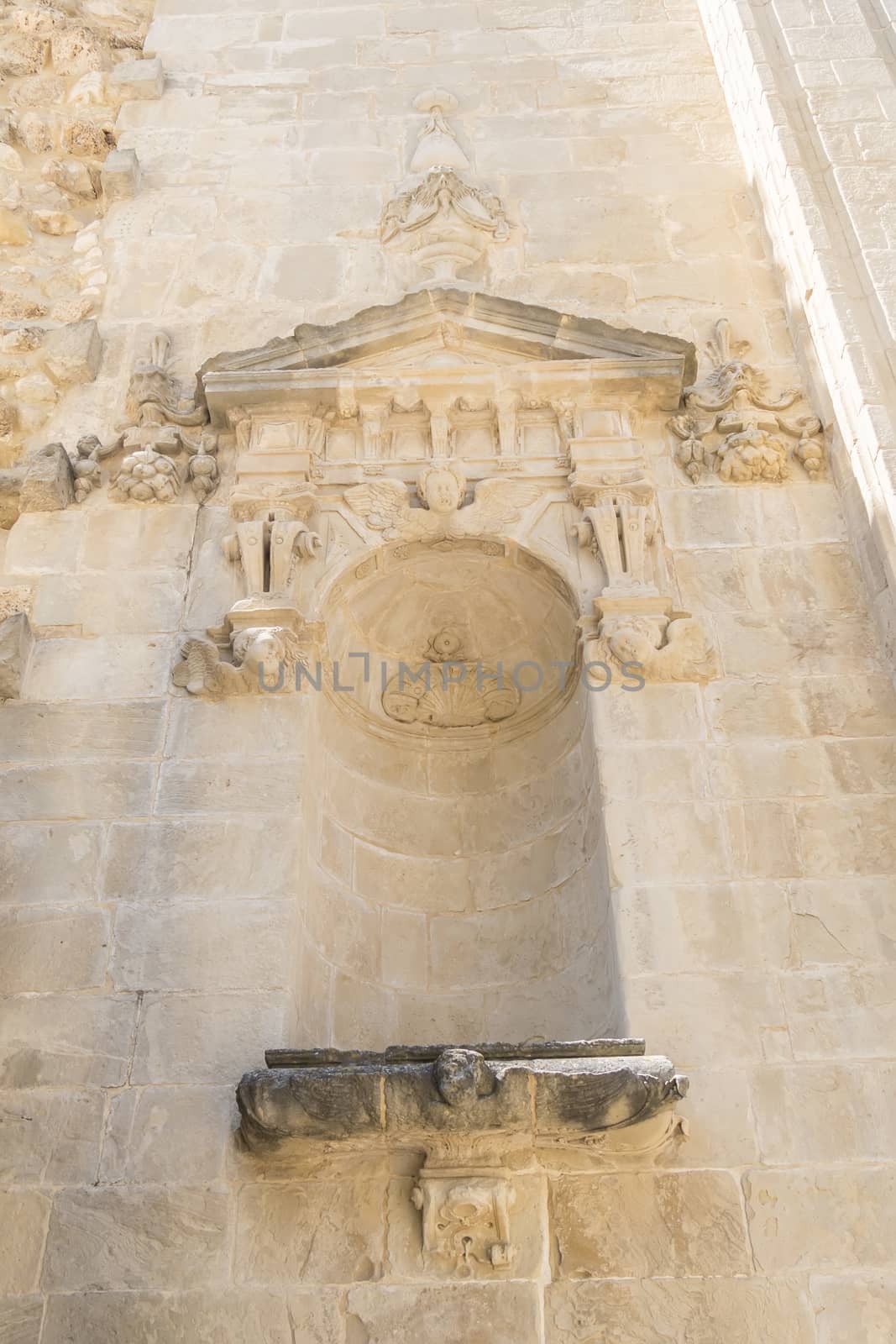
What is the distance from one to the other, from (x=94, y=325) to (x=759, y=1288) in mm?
5228

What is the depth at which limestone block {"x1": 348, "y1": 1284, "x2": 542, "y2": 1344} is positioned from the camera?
386 cm

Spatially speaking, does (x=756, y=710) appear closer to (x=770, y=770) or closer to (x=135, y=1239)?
(x=770, y=770)

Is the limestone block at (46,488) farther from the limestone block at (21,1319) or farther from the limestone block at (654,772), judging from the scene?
the limestone block at (21,1319)

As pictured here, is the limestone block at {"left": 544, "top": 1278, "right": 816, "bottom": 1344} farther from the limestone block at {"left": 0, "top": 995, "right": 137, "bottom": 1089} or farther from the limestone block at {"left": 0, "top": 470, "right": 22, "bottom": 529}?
the limestone block at {"left": 0, "top": 470, "right": 22, "bottom": 529}

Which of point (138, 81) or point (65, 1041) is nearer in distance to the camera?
point (65, 1041)

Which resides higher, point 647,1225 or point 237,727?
point 237,727

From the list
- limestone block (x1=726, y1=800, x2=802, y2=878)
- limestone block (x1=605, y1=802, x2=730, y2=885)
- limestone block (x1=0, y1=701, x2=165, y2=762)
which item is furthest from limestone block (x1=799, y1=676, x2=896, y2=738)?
limestone block (x1=0, y1=701, x2=165, y2=762)

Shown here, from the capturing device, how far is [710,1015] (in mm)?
4418

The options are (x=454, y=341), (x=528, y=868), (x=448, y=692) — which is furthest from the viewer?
(x=454, y=341)

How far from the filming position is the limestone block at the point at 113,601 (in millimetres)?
5570

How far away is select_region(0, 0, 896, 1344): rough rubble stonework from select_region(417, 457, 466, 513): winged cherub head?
0.01 m

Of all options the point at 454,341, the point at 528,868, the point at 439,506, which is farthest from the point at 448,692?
the point at 454,341

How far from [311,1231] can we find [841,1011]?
5.87 feet

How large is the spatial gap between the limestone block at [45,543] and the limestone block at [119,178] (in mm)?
2604
